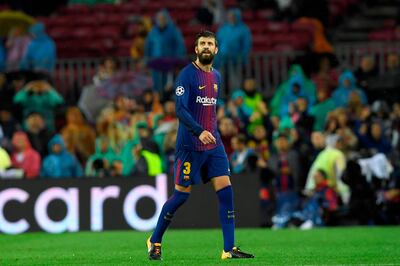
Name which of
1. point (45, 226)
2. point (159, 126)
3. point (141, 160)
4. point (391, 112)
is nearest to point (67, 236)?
point (45, 226)

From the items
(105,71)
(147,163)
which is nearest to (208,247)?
(147,163)

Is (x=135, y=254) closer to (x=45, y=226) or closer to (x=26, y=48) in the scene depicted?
(x=45, y=226)

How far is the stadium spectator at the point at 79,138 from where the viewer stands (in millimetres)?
23781

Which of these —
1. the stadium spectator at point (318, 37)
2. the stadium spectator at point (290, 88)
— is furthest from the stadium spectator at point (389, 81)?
the stadium spectator at point (318, 37)

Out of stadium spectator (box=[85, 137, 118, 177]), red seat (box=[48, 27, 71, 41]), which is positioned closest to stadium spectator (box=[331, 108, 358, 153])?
→ stadium spectator (box=[85, 137, 118, 177])

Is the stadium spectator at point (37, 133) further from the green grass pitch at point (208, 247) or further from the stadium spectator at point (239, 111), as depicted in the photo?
the green grass pitch at point (208, 247)

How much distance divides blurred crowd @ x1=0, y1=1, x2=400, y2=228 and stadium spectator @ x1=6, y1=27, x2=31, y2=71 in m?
0.03

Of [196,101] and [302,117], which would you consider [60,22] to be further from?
[196,101]

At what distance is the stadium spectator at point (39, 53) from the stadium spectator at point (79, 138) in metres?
2.32

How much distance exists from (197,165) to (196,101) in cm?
63

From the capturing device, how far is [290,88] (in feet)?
79.0

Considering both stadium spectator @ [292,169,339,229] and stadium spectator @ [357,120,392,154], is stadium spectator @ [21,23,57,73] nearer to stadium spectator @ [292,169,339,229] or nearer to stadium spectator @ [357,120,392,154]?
stadium spectator @ [357,120,392,154]

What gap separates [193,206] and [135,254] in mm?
6638

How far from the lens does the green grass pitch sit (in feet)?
41.9
